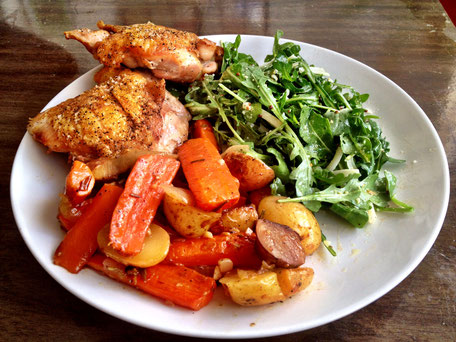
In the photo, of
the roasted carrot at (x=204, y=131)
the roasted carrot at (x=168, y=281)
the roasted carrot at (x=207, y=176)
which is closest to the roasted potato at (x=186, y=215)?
the roasted carrot at (x=207, y=176)

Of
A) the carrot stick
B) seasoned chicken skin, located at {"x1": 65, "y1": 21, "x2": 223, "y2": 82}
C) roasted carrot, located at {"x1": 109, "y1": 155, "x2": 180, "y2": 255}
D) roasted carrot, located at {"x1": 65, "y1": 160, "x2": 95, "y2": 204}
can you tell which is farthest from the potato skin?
seasoned chicken skin, located at {"x1": 65, "y1": 21, "x2": 223, "y2": 82}

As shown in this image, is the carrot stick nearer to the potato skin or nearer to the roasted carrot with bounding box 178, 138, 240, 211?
the roasted carrot with bounding box 178, 138, 240, 211

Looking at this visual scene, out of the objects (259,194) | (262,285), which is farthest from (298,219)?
(262,285)

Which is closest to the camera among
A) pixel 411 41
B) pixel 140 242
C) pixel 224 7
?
pixel 140 242

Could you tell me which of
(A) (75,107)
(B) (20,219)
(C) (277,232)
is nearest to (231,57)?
(A) (75,107)

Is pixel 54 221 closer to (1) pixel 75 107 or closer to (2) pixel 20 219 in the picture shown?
(2) pixel 20 219

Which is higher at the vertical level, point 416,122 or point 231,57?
point 231,57
